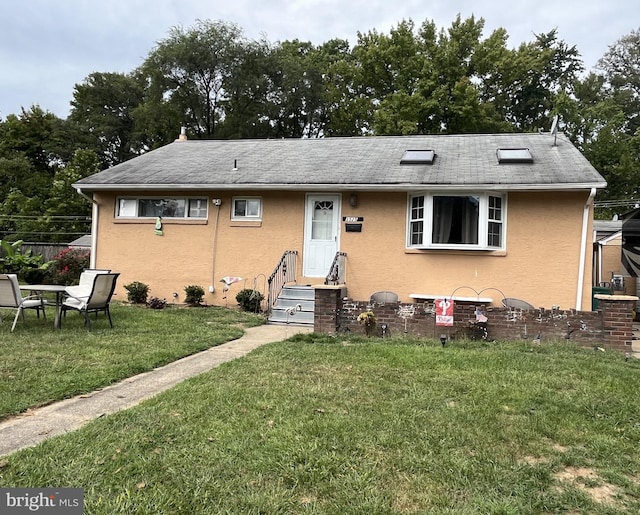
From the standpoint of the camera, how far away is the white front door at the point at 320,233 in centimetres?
1048

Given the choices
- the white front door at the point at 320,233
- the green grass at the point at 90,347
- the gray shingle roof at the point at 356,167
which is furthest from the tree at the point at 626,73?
the green grass at the point at 90,347

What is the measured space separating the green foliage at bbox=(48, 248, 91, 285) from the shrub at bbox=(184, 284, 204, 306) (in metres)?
4.44

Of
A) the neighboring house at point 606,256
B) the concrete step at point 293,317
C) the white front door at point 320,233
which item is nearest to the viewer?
the concrete step at point 293,317

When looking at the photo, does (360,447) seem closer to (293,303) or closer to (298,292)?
(293,303)

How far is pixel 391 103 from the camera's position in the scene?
2547 centimetres

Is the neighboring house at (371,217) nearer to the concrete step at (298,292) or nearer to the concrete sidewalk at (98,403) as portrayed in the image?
the concrete step at (298,292)

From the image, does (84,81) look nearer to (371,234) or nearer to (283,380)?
(371,234)

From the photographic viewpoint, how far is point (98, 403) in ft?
13.2

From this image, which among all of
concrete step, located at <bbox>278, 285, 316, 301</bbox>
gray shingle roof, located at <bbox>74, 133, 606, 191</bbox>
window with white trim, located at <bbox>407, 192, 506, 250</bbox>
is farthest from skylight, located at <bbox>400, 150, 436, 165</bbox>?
concrete step, located at <bbox>278, 285, 316, 301</bbox>

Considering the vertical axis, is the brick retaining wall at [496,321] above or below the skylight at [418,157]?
below

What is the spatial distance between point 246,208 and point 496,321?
6.44 metres

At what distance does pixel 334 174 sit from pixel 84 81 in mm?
31994

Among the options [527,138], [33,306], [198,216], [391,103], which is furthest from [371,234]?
[391,103]

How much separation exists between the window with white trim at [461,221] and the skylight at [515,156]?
1.18 m
